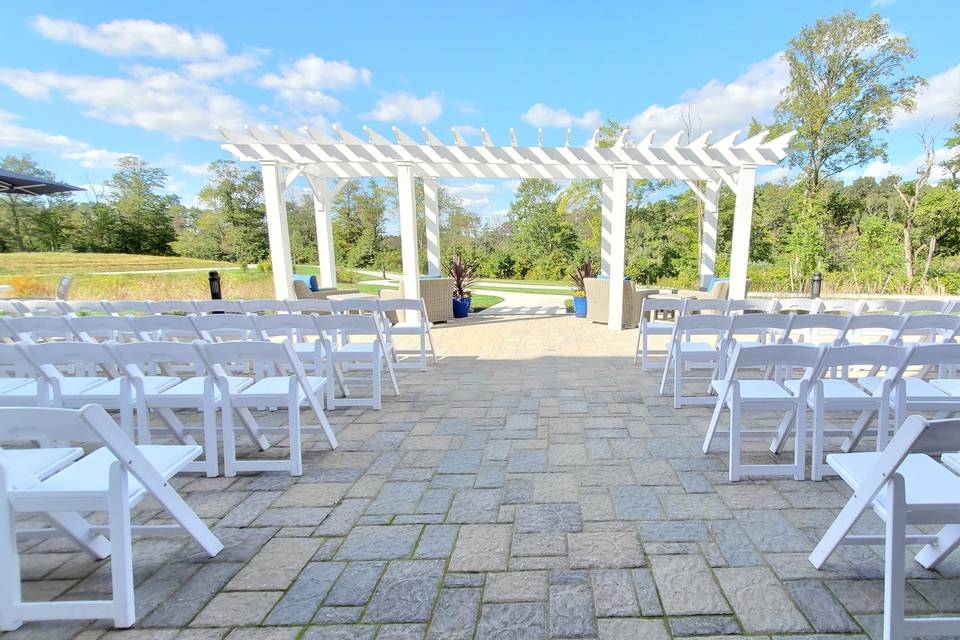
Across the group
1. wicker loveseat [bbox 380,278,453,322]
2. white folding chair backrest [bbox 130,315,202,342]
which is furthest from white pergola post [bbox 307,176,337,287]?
white folding chair backrest [bbox 130,315,202,342]

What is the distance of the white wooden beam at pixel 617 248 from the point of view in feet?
24.6

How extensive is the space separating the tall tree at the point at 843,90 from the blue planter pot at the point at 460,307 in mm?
15306

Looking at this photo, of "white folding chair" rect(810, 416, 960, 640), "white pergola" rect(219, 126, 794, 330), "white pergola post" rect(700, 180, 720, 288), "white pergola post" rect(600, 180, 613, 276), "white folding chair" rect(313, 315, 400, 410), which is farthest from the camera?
"white pergola post" rect(700, 180, 720, 288)

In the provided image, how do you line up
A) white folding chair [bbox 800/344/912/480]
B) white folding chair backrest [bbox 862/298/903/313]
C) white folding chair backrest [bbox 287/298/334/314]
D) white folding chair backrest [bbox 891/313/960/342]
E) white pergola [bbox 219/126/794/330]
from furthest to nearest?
white pergola [bbox 219/126/794/330] < white folding chair backrest [bbox 862/298/903/313] < white folding chair backrest [bbox 287/298/334/314] < white folding chair backrest [bbox 891/313/960/342] < white folding chair [bbox 800/344/912/480]

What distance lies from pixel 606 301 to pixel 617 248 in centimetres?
98

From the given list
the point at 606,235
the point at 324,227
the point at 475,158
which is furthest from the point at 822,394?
the point at 324,227

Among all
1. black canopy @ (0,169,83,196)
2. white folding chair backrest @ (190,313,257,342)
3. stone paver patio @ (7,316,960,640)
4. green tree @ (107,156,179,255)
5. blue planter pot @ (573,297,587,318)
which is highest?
green tree @ (107,156,179,255)

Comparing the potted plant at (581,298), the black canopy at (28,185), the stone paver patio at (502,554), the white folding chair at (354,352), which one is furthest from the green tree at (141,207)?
the stone paver patio at (502,554)

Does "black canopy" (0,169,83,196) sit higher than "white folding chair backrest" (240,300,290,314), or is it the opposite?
"black canopy" (0,169,83,196)

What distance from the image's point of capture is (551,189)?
76.6 ft

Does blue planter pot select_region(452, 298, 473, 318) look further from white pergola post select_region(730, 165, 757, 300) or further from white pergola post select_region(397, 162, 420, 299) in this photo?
white pergola post select_region(730, 165, 757, 300)

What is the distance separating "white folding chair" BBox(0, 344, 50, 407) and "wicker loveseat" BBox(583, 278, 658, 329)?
716 centimetres

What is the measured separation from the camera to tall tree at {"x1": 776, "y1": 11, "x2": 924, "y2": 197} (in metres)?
14.8

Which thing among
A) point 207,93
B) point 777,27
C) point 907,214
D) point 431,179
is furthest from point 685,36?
point 207,93
